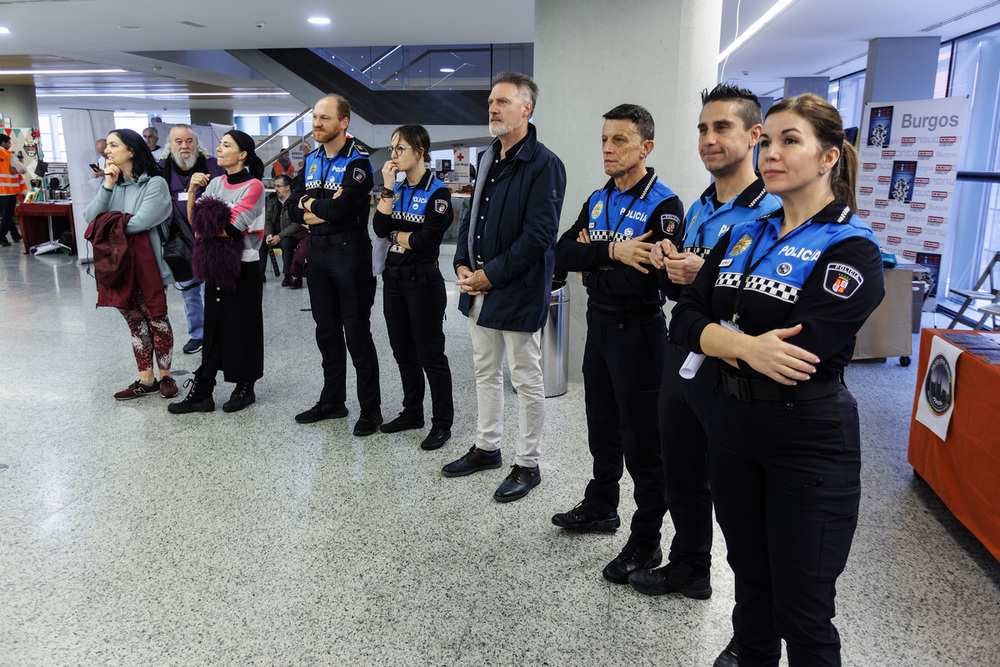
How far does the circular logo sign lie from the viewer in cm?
303

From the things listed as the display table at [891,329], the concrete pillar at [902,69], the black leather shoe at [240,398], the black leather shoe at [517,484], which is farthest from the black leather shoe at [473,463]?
the concrete pillar at [902,69]

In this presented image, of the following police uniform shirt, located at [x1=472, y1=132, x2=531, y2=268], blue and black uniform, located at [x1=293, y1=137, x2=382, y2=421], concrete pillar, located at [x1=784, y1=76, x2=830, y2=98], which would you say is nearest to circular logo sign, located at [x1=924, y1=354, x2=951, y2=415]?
police uniform shirt, located at [x1=472, y1=132, x2=531, y2=268]

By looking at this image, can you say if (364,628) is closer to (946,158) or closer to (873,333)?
(873,333)

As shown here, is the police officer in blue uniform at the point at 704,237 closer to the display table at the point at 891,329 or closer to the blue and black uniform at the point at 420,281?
the blue and black uniform at the point at 420,281

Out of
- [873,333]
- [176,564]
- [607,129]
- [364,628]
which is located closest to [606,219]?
[607,129]

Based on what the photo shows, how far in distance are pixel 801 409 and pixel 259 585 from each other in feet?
6.41

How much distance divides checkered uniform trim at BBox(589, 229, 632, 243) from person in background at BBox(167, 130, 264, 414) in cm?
227

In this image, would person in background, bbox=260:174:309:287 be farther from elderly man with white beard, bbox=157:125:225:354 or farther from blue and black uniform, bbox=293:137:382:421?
blue and black uniform, bbox=293:137:382:421

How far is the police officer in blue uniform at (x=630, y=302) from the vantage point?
7.78ft

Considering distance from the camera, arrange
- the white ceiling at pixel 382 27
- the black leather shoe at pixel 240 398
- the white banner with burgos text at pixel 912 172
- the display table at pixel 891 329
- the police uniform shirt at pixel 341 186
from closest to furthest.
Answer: the police uniform shirt at pixel 341 186, the black leather shoe at pixel 240 398, the display table at pixel 891 329, the white banner with burgos text at pixel 912 172, the white ceiling at pixel 382 27

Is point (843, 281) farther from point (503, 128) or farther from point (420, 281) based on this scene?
point (420, 281)

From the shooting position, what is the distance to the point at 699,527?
2303 millimetres

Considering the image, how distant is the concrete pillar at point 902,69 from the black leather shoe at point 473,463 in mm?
7765

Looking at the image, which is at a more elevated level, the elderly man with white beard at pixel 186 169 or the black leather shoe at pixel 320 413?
the elderly man with white beard at pixel 186 169
